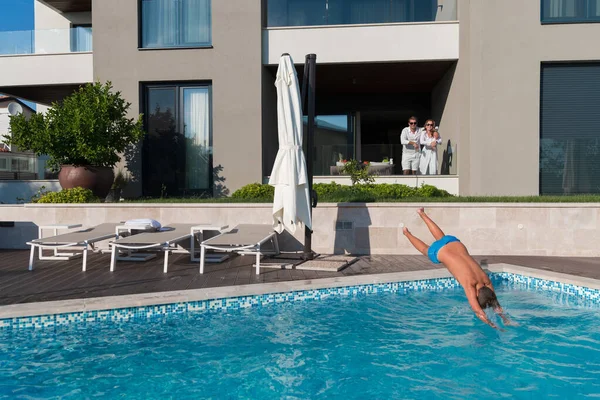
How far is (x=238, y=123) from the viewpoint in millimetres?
12430

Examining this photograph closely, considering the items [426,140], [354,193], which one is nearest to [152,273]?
[354,193]

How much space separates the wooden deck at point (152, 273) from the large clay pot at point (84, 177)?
2394 mm

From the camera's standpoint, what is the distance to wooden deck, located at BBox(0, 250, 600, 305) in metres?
5.99

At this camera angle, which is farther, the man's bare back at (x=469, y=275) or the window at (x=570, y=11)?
the window at (x=570, y=11)

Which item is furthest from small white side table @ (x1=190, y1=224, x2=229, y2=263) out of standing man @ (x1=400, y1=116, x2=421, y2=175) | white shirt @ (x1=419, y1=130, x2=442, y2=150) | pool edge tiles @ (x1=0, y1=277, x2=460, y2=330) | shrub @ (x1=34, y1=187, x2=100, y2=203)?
white shirt @ (x1=419, y1=130, x2=442, y2=150)

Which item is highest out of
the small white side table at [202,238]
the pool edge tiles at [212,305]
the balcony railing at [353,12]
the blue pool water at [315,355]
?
the balcony railing at [353,12]

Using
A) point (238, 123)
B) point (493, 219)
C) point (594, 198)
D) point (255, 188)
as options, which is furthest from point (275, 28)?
point (594, 198)

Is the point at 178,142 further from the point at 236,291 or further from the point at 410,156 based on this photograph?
the point at 236,291

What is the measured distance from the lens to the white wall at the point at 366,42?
484 inches

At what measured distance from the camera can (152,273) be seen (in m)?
7.20

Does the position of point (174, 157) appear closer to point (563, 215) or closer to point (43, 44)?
point (43, 44)

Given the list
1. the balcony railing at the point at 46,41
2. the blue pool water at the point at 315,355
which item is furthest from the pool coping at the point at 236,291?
the balcony railing at the point at 46,41

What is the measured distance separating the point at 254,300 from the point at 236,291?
25cm

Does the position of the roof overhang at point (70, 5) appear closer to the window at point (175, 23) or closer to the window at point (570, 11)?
the window at point (175, 23)
